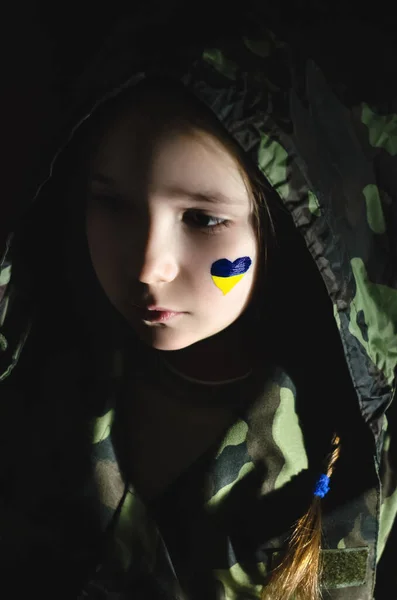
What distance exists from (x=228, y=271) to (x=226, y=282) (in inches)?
0.6

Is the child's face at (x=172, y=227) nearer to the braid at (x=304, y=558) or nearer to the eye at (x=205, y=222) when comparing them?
the eye at (x=205, y=222)

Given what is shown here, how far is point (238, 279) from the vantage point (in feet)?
2.68

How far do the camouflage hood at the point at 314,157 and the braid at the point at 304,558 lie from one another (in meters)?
0.11

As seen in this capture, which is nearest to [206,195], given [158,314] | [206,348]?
[158,314]

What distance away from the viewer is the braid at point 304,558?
0.88m

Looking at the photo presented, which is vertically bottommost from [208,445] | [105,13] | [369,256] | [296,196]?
[208,445]

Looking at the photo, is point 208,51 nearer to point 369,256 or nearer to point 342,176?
point 342,176

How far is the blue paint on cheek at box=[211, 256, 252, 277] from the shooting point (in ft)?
2.61

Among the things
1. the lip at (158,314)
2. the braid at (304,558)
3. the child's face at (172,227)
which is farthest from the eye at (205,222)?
the braid at (304,558)

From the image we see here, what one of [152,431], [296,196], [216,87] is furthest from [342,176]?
[152,431]

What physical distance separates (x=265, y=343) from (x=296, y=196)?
29 centimetres

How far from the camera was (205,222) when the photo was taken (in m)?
0.79

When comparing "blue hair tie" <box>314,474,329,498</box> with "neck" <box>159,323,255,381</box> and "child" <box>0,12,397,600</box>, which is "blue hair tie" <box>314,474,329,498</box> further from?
"neck" <box>159,323,255,381</box>

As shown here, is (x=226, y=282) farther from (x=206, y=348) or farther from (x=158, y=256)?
(x=206, y=348)
